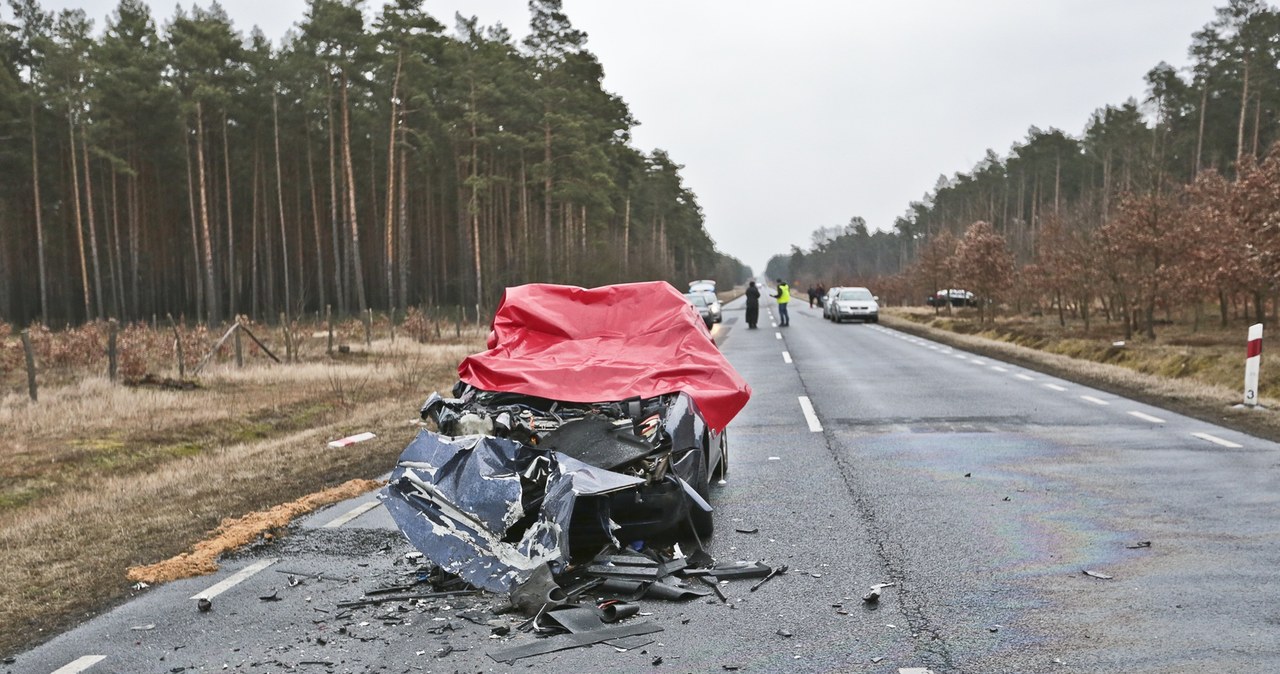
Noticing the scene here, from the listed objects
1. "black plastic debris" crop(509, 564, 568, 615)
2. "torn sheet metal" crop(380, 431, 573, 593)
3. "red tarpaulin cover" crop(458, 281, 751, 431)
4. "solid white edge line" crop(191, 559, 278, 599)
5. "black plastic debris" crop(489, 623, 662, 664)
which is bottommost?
"solid white edge line" crop(191, 559, 278, 599)

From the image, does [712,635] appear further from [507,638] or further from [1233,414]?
[1233,414]

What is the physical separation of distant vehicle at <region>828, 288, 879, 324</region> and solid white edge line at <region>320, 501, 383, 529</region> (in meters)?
38.5

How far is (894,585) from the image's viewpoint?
5422 mm

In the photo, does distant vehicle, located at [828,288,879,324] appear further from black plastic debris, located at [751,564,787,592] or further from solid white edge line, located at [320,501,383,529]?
black plastic debris, located at [751,564,787,592]

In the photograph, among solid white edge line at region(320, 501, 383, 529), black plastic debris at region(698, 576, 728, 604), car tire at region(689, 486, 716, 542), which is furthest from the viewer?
solid white edge line at region(320, 501, 383, 529)

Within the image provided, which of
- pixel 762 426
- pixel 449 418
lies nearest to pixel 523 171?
pixel 762 426

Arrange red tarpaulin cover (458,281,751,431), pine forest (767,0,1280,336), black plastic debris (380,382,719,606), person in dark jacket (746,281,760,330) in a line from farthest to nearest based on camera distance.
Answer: person in dark jacket (746,281,760,330), pine forest (767,0,1280,336), red tarpaulin cover (458,281,751,431), black plastic debris (380,382,719,606)

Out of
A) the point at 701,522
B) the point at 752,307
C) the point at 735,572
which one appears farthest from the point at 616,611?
the point at 752,307

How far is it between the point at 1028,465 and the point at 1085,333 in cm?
2287

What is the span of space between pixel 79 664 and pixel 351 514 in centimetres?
328

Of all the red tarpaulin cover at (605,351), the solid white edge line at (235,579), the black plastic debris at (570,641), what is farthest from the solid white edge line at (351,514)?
the black plastic debris at (570,641)

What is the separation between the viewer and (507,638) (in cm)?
470

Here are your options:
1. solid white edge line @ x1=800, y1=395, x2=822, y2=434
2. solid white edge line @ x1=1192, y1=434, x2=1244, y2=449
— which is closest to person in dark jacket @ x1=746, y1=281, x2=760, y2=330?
solid white edge line @ x1=800, y1=395, x2=822, y2=434

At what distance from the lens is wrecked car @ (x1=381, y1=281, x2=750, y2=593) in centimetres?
570
